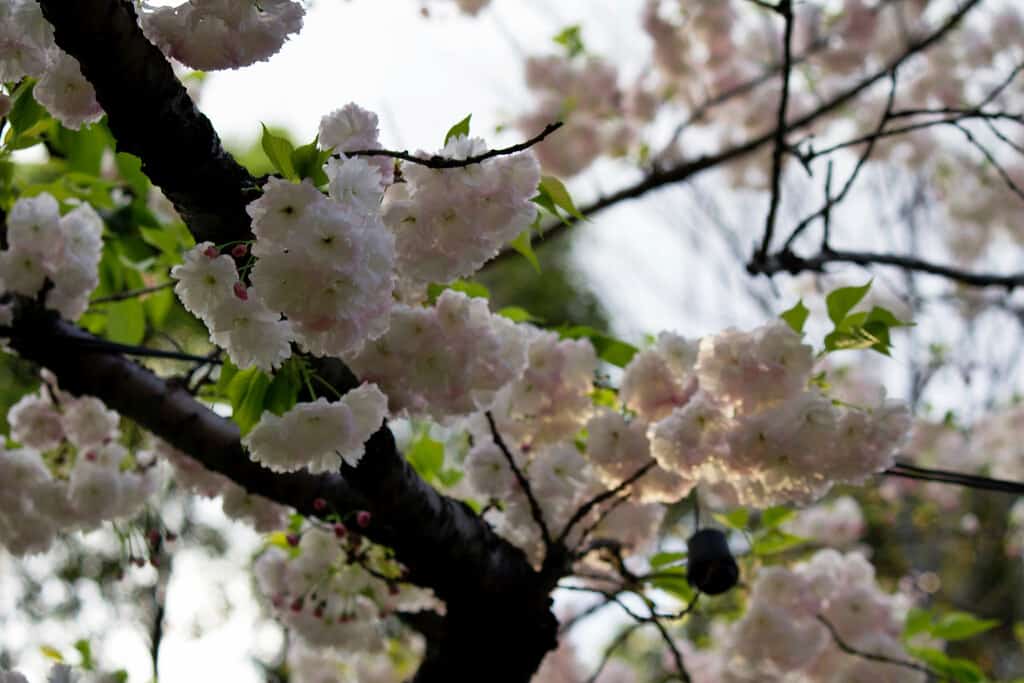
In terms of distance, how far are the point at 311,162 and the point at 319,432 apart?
268 millimetres

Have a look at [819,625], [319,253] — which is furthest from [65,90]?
[819,625]

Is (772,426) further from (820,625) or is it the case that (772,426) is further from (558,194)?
(820,625)

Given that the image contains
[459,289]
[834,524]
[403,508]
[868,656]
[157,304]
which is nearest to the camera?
[403,508]

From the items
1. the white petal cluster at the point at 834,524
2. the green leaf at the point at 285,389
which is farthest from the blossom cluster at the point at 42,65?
the white petal cluster at the point at 834,524

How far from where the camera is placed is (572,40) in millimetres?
3461

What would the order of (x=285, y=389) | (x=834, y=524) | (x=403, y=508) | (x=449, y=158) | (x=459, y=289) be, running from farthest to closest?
(x=834, y=524) < (x=459, y=289) < (x=403, y=508) < (x=285, y=389) < (x=449, y=158)

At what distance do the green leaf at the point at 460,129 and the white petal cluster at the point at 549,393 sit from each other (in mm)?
541

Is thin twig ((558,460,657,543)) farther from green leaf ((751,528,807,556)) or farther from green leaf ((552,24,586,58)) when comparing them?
green leaf ((552,24,586,58))

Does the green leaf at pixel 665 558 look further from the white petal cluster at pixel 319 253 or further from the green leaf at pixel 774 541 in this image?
the white petal cluster at pixel 319 253

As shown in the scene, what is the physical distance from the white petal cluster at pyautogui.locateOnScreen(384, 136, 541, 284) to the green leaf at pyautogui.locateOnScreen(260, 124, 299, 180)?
0.12m

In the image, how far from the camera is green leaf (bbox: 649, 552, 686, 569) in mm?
1691

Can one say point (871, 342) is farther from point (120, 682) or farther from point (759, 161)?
point (759, 161)

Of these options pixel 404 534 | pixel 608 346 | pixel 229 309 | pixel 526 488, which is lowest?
pixel 229 309

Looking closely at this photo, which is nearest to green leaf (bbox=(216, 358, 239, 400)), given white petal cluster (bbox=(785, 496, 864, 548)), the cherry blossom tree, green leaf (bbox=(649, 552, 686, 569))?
the cherry blossom tree
